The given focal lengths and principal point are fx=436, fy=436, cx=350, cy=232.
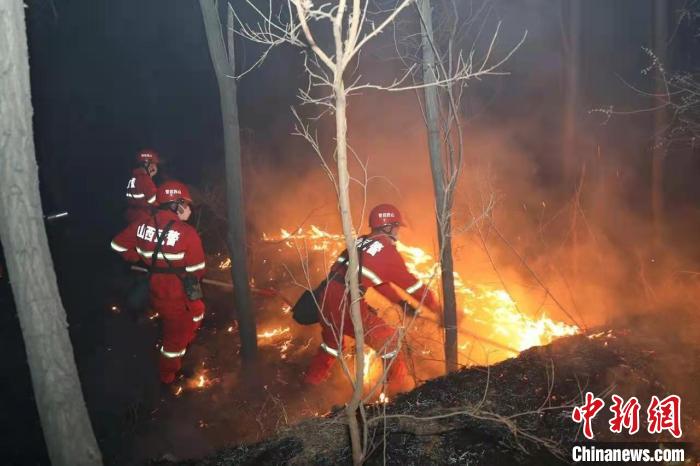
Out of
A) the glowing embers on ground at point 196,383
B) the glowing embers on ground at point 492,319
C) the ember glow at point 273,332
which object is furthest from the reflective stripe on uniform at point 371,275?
the ember glow at point 273,332

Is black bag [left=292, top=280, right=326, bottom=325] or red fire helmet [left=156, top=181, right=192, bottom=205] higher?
red fire helmet [left=156, top=181, right=192, bottom=205]

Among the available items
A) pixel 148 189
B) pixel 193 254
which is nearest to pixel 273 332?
pixel 193 254

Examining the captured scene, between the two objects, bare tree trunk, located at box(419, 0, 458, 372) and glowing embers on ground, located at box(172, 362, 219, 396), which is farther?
glowing embers on ground, located at box(172, 362, 219, 396)

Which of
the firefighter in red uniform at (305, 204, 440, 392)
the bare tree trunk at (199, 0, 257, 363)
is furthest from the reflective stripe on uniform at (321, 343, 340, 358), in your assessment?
the bare tree trunk at (199, 0, 257, 363)

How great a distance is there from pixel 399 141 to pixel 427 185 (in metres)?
1.55

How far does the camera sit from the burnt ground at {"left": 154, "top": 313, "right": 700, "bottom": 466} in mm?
3039

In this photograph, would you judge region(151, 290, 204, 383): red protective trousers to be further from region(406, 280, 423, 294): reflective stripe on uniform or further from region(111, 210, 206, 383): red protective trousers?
region(406, 280, 423, 294): reflective stripe on uniform

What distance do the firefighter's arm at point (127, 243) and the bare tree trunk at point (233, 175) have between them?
1.38 metres

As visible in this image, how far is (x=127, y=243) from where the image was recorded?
249 inches

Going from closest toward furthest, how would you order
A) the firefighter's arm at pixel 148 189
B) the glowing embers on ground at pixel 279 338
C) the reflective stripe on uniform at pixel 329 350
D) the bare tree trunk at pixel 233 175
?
the reflective stripe on uniform at pixel 329 350 → the bare tree trunk at pixel 233 175 → the glowing embers on ground at pixel 279 338 → the firefighter's arm at pixel 148 189

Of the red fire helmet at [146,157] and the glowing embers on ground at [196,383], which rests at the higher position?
the red fire helmet at [146,157]

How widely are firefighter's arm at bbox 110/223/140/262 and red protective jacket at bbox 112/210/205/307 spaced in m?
0.25

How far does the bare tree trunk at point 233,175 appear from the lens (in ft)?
18.8

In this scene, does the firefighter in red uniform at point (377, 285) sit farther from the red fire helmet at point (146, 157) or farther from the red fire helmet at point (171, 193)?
the red fire helmet at point (146, 157)
